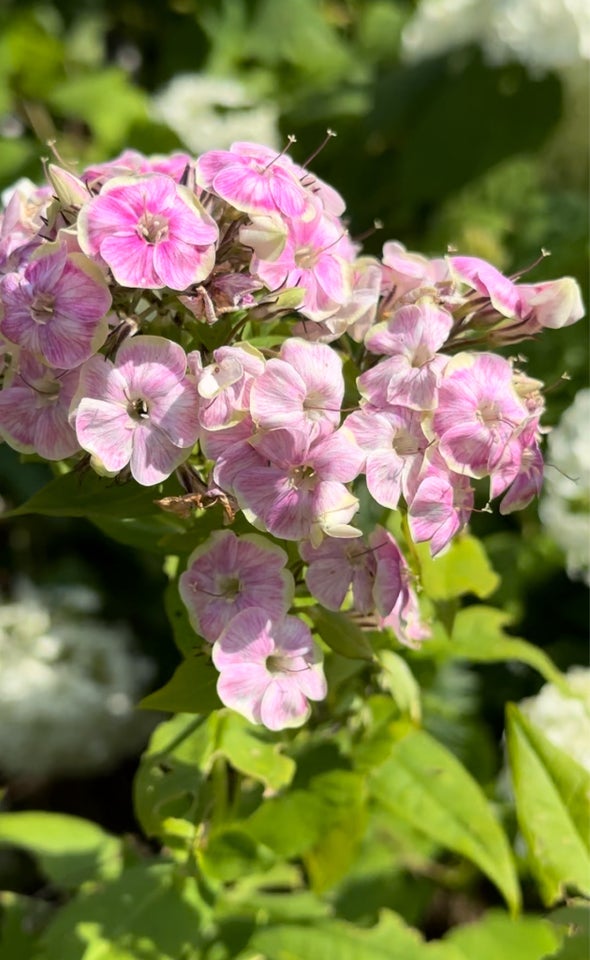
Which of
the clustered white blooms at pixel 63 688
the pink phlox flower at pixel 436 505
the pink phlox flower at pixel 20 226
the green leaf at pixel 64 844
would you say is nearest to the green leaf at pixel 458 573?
the pink phlox flower at pixel 436 505

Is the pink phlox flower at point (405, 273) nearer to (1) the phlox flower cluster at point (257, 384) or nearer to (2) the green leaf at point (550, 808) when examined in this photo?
(1) the phlox flower cluster at point (257, 384)

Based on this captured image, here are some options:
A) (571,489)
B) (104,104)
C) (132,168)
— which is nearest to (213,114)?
(104,104)

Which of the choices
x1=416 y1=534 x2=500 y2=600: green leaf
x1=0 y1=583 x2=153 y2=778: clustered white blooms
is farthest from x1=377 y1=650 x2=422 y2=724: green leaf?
x1=0 y1=583 x2=153 y2=778: clustered white blooms

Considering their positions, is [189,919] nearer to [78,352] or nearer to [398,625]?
[398,625]

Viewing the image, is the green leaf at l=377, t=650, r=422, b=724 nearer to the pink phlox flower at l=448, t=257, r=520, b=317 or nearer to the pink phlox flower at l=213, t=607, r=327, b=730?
the pink phlox flower at l=213, t=607, r=327, b=730

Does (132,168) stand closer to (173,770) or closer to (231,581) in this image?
(231,581)
